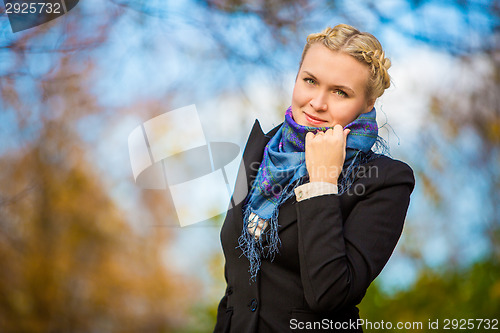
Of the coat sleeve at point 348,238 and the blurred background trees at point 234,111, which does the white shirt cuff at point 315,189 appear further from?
the blurred background trees at point 234,111

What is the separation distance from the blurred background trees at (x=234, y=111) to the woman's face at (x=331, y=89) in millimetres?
1848

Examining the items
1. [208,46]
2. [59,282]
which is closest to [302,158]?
[208,46]

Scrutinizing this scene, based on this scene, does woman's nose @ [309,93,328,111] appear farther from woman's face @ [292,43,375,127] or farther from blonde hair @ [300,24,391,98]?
blonde hair @ [300,24,391,98]

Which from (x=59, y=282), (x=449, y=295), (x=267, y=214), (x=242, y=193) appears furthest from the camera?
(x=59, y=282)

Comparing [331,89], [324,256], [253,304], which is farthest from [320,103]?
[253,304]

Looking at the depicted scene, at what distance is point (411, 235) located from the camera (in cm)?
329

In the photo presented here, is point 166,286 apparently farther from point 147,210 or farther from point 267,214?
point 267,214

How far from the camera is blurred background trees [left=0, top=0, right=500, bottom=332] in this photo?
3195mm

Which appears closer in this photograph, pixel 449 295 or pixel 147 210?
pixel 449 295

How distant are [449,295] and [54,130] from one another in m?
2.63

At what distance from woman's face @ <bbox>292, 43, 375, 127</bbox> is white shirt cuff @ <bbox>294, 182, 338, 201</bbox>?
0.19 meters

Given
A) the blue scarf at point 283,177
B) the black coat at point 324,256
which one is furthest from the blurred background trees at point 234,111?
the black coat at point 324,256

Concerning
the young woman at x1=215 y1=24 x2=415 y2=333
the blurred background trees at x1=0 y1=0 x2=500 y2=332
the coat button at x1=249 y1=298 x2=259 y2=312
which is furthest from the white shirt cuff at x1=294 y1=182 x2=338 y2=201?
the blurred background trees at x1=0 y1=0 x2=500 y2=332

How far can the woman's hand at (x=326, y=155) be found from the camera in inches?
52.0
